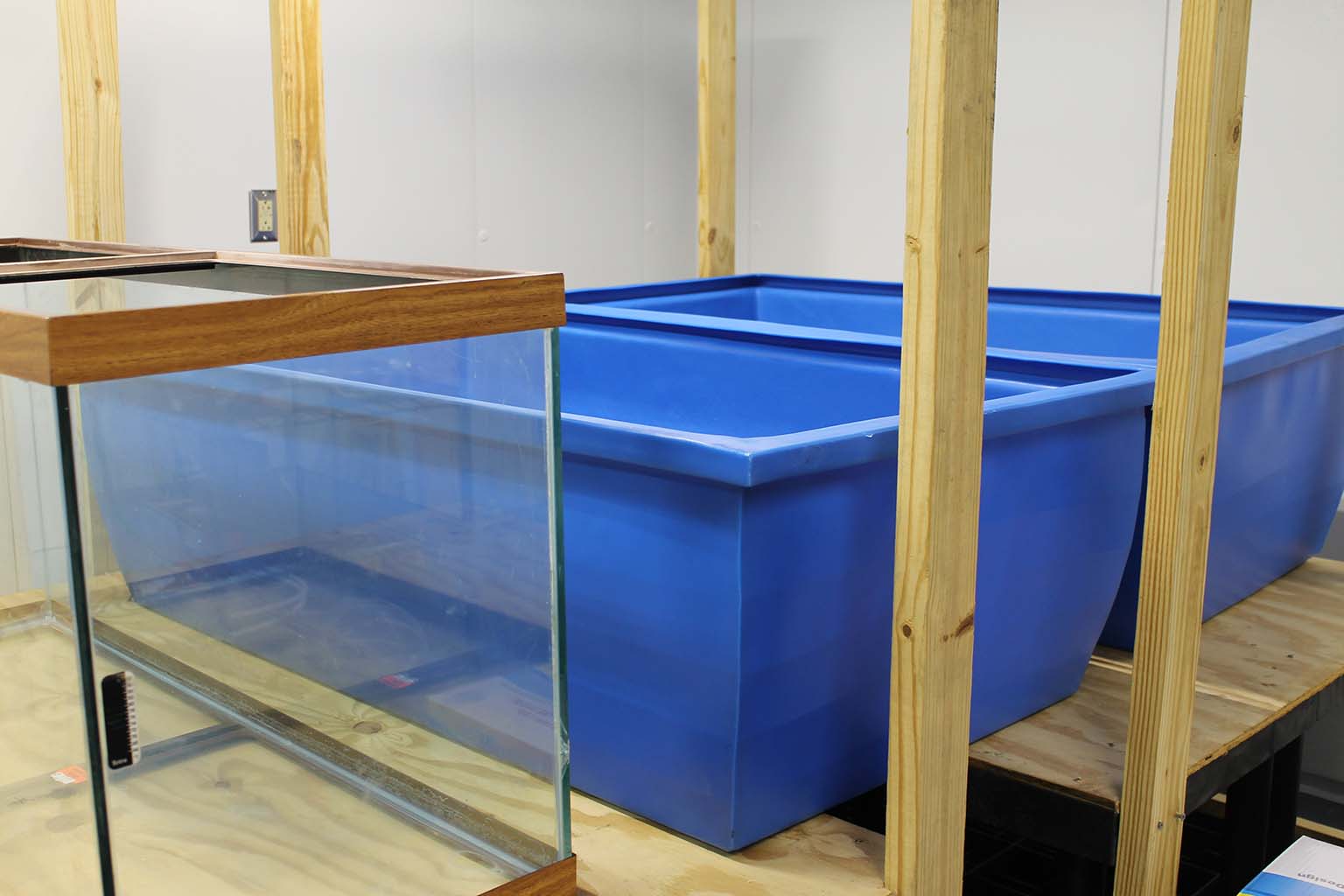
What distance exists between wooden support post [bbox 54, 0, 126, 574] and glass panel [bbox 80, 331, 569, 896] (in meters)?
1.45

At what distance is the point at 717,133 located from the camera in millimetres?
2746

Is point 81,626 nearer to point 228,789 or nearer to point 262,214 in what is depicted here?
point 228,789

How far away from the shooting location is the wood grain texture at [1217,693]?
1432 millimetres

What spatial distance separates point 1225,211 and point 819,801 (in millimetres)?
702

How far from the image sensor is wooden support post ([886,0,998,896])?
1035mm

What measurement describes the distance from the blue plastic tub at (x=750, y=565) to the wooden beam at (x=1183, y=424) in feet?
0.54

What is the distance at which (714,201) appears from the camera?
2.82 meters

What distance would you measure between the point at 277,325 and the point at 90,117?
1609 mm

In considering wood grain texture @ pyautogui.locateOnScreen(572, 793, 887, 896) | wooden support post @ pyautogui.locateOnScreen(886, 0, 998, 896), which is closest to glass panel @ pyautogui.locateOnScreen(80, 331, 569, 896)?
wood grain texture @ pyautogui.locateOnScreen(572, 793, 887, 896)

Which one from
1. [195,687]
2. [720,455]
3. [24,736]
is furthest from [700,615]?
[24,736]

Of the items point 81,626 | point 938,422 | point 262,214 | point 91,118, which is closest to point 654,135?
Result: point 262,214

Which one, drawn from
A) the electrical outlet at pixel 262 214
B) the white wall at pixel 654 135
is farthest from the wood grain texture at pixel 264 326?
the electrical outlet at pixel 262 214

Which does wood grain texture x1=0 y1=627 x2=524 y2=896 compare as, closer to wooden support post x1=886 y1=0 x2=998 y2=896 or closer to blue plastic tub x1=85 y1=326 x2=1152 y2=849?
blue plastic tub x1=85 y1=326 x2=1152 y2=849

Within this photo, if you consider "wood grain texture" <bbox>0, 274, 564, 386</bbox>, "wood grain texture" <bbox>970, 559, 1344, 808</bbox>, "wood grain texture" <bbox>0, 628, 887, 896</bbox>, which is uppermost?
"wood grain texture" <bbox>0, 274, 564, 386</bbox>
